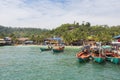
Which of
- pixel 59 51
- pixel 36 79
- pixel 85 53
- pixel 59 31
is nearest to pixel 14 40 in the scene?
pixel 59 31

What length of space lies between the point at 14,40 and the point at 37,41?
51.4ft

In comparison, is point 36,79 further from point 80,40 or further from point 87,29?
point 87,29

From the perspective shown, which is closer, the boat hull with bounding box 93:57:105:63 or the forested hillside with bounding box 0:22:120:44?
the boat hull with bounding box 93:57:105:63

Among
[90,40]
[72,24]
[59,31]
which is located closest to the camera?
[90,40]

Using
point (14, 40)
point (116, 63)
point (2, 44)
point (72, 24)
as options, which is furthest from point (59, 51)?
point (72, 24)

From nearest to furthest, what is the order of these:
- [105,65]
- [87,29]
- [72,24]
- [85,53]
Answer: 1. [105,65]
2. [85,53]
3. [87,29]
4. [72,24]

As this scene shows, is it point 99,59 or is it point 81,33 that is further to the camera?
point 81,33

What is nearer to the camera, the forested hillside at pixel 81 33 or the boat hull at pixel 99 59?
the boat hull at pixel 99 59

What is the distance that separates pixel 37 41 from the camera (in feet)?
503

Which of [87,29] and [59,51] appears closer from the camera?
[59,51]

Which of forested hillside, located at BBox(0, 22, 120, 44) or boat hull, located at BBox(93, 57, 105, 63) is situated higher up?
forested hillside, located at BBox(0, 22, 120, 44)

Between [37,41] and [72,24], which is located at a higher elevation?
[72,24]

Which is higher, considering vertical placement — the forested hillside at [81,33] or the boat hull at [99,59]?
the forested hillside at [81,33]

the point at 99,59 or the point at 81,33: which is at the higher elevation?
the point at 81,33
